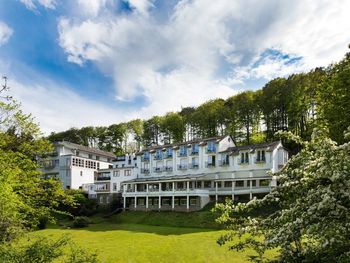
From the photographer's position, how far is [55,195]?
18547mm

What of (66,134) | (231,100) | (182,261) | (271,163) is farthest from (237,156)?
(66,134)

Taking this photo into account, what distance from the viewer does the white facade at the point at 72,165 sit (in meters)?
63.7

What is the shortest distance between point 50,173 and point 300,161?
2574 inches

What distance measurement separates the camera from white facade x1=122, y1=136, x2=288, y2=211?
45.3 metres

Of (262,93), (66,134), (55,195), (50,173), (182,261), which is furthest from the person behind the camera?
(66,134)

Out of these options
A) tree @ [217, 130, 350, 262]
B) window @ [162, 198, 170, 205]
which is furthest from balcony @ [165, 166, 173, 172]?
tree @ [217, 130, 350, 262]

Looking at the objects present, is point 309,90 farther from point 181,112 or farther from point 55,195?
point 55,195

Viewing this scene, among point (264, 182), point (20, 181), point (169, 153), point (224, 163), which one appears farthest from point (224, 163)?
point (20, 181)

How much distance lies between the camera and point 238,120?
65.1 metres

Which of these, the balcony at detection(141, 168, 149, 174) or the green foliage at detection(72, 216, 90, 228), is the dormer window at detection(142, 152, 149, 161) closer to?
the balcony at detection(141, 168, 149, 174)

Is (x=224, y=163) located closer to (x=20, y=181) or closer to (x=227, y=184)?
(x=227, y=184)

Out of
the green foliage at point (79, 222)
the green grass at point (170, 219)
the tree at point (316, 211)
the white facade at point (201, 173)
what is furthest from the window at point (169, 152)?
the tree at point (316, 211)

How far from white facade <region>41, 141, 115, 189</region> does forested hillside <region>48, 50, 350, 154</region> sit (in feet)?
59.7

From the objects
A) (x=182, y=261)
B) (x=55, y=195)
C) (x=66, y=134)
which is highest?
(x=66, y=134)
